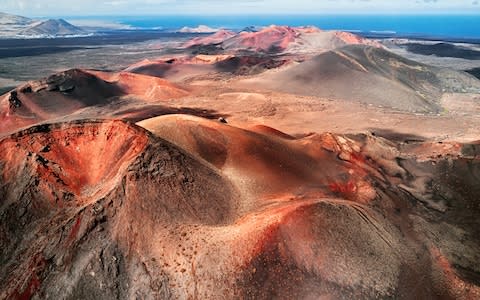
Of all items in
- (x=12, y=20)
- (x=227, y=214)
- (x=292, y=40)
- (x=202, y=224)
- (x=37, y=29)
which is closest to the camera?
(x=202, y=224)

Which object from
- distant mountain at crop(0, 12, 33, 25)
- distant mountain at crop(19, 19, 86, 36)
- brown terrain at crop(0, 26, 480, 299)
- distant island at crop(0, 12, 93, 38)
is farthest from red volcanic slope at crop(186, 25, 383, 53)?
distant mountain at crop(0, 12, 33, 25)

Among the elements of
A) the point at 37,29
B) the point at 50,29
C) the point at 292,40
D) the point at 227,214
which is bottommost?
the point at 50,29

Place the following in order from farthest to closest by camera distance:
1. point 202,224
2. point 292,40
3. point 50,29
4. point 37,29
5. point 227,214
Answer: point 50,29 → point 37,29 → point 292,40 → point 227,214 → point 202,224

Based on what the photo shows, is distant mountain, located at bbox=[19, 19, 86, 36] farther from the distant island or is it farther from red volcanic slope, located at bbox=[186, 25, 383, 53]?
red volcanic slope, located at bbox=[186, 25, 383, 53]

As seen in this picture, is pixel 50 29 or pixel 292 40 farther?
pixel 50 29

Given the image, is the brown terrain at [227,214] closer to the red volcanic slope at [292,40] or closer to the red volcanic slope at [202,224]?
the red volcanic slope at [202,224]

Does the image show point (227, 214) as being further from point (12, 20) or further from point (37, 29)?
point (12, 20)

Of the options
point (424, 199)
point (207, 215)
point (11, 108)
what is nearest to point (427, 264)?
point (424, 199)

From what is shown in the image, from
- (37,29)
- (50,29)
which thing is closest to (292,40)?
(37,29)
